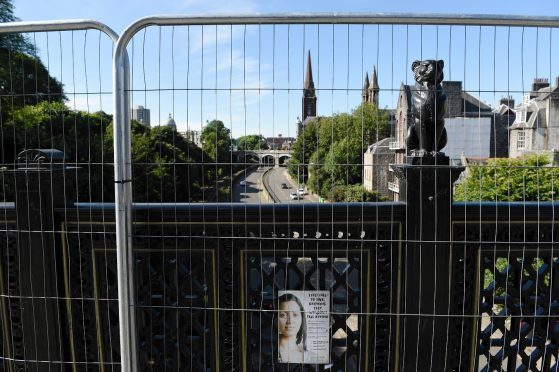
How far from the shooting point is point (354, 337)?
10.5 ft

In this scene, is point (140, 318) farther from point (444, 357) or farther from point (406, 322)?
point (444, 357)

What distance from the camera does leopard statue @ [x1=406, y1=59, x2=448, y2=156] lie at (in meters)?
2.96

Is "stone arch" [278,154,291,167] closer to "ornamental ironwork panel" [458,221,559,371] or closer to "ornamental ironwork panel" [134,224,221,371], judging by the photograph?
"ornamental ironwork panel" [134,224,221,371]

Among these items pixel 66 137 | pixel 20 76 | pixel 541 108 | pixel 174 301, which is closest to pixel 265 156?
pixel 174 301

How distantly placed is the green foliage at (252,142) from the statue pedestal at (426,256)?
981 mm

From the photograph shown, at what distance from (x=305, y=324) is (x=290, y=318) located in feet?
0.40

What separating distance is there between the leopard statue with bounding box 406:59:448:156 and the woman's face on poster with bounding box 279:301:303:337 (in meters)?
1.46

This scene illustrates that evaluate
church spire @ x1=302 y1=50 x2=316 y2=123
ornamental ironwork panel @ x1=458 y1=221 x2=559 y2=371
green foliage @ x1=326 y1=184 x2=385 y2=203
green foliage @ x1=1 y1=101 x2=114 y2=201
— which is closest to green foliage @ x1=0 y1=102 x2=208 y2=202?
green foliage @ x1=1 y1=101 x2=114 y2=201

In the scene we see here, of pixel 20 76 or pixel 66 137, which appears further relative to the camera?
pixel 66 137

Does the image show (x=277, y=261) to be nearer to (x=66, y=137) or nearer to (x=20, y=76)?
(x=20, y=76)

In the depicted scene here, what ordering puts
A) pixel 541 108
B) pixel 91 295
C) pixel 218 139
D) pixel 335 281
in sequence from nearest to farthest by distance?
pixel 335 281 < pixel 91 295 < pixel 218 139 < pixel 541 108

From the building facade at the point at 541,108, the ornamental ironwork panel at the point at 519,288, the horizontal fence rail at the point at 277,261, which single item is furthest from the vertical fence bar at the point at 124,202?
the building facade at the point at 541,108

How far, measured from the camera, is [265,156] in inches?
121

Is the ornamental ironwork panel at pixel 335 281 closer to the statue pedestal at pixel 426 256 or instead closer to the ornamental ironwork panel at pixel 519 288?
the statue pedestal at pixel 426 256
